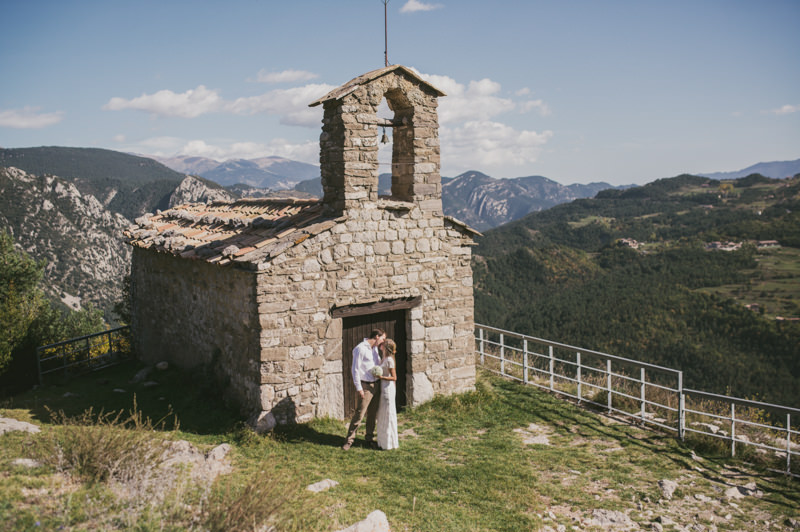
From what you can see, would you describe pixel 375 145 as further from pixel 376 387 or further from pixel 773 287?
pixel 773 287

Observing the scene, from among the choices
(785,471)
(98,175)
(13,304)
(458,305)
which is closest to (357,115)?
(458,305)

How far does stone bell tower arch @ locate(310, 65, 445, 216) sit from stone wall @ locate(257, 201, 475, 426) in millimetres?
351

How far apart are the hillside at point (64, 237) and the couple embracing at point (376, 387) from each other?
38.1 meters

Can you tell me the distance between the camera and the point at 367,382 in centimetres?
771

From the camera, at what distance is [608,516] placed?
6262mm

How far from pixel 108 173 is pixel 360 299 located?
99007mm

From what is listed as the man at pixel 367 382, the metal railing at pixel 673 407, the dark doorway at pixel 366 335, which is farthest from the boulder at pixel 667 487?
the dark doorway at pixel 366 335

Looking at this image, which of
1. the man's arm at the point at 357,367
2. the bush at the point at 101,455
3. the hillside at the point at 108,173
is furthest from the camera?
the hillside at the point at 108,173

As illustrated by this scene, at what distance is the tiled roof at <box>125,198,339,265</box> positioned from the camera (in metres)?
8.29

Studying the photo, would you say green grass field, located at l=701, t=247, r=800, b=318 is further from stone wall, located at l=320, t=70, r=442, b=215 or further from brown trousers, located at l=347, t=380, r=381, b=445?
brown trousers, located at l=347, t=380, r=381, b=445

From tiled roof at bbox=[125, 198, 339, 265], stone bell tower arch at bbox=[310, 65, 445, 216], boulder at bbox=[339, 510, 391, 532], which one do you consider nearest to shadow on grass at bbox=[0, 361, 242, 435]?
tiled roof at bbox=[125, 198, 339, 265]

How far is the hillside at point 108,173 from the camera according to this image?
71688mm

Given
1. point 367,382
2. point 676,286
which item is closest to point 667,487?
point 367,382

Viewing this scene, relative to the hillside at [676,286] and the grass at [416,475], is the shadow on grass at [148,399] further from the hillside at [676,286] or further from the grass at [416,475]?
the hillside at [676,286]
